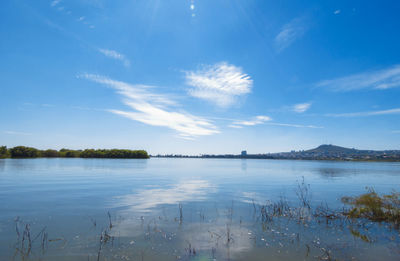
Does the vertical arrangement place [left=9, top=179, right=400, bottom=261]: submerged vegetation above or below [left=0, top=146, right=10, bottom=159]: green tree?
below

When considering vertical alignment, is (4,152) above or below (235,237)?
Answer: above

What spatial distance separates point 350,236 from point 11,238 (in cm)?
1985

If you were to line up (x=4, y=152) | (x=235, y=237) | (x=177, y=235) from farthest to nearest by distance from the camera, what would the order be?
(x=4, y=152), (x=177, y=235), (x=235, y=237)

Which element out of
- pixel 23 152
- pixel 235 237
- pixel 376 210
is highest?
pixel 23 152

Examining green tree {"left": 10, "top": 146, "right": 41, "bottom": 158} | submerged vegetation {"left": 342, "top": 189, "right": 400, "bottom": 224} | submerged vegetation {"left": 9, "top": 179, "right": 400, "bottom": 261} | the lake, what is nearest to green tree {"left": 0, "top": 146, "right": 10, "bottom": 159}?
green tree {"left": 10, "top": 146, "right": 41, "bottom": 158}

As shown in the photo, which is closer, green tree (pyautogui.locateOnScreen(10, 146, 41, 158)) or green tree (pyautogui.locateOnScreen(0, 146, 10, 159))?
green tree (pyautogui.locateOnScreen(0, 146, 10, 159))

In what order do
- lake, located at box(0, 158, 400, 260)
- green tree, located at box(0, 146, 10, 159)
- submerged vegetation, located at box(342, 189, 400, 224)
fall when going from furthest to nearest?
green tree, located at box(0, 146, 10, 159) < submerged vegetation, located at box(342, 189, 400, 224) < lake, located at box(0, 158, 400, 260)

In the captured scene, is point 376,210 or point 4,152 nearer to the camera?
point 376,210

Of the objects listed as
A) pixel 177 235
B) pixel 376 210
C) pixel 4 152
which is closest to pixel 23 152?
pixel 4 152

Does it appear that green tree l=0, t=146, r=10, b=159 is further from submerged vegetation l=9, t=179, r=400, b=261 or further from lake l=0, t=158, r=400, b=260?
submerged vegetation l=9, t=179, r=400, b=261

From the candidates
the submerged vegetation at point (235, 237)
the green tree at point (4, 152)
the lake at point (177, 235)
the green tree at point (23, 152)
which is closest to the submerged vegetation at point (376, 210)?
the submerged vegetation at point (235, 237)

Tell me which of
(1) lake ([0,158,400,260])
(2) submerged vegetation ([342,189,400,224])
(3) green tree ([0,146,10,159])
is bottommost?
(1) lake ([0,158,400,260])

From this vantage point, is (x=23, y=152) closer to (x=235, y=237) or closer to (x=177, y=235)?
(x=177, y=235)

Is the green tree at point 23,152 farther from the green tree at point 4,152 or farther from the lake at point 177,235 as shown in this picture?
the lake at point 177,235
